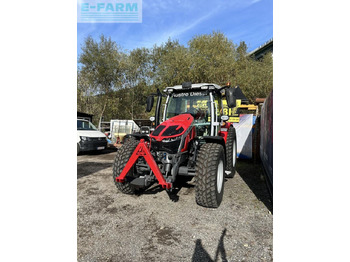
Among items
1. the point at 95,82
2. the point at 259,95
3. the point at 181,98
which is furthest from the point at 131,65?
the point at 181,98

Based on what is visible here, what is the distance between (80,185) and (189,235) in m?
2.83

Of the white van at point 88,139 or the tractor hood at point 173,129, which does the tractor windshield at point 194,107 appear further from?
the white van at point 88,139

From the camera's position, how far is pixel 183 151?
321 centimetres

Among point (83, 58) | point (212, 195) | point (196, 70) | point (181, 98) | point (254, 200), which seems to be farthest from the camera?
point (83, 58)

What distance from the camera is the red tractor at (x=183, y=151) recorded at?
2.88m

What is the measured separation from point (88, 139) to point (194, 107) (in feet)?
18.0

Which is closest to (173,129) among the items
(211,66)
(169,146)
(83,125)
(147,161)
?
(169,146)

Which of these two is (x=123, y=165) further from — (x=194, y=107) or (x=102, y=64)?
(x=102, y=64)

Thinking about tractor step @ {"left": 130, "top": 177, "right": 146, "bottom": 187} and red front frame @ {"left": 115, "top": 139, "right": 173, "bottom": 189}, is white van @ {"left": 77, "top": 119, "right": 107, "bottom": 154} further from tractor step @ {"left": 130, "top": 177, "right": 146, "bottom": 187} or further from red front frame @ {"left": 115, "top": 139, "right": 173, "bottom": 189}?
tractor step @ {"left": 130, "top": 177, "right": 146, "bottom": 187}

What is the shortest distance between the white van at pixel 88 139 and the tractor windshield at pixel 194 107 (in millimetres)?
5004

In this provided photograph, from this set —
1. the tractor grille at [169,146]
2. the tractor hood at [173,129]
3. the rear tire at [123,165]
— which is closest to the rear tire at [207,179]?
the tractor grille at [169,146]

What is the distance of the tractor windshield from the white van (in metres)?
5.00

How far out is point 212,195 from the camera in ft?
9.36

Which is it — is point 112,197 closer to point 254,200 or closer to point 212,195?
point 212,195
